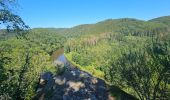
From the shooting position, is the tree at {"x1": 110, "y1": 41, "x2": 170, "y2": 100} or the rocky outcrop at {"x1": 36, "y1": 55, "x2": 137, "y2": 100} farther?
the tree at {"x1": 110, "y1": 41, "x2": 170, "y2": 100}

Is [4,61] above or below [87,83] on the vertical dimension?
above

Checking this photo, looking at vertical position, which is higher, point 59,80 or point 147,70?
point 59,80

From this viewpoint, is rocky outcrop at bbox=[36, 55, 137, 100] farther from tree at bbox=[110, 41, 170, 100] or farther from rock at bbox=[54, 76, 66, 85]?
tree at bbox=[110, 41, 170, 100]

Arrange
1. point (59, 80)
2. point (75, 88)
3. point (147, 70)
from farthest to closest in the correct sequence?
point (147, 70) < point (59, 80) < point (75, 88)

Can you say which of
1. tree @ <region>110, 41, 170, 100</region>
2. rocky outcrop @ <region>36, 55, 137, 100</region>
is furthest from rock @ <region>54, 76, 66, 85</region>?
tree @ <region>110, 41, 170, 100</region>

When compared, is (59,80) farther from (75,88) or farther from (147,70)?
(147,70)

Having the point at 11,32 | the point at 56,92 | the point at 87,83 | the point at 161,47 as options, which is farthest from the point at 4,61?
the point at 161,47

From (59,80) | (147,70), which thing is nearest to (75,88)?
(59,80)

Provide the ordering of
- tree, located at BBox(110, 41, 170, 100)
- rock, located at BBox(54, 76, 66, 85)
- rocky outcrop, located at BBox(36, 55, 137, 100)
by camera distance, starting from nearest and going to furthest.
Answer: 1. rocky outcrop, located at BBox(36, 55, 137, 100)
2. rock, located at BBox(54, 76, 66, 85)
3. tree, located at BBox(110, 41, 170, 100)

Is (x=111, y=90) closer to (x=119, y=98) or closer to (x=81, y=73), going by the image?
(x=119, y=98)

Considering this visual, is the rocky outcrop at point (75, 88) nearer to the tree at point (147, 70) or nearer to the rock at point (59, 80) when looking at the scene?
the rock at point (59, 80)

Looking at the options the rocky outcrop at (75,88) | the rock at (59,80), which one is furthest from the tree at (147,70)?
the rock at (59,80)
